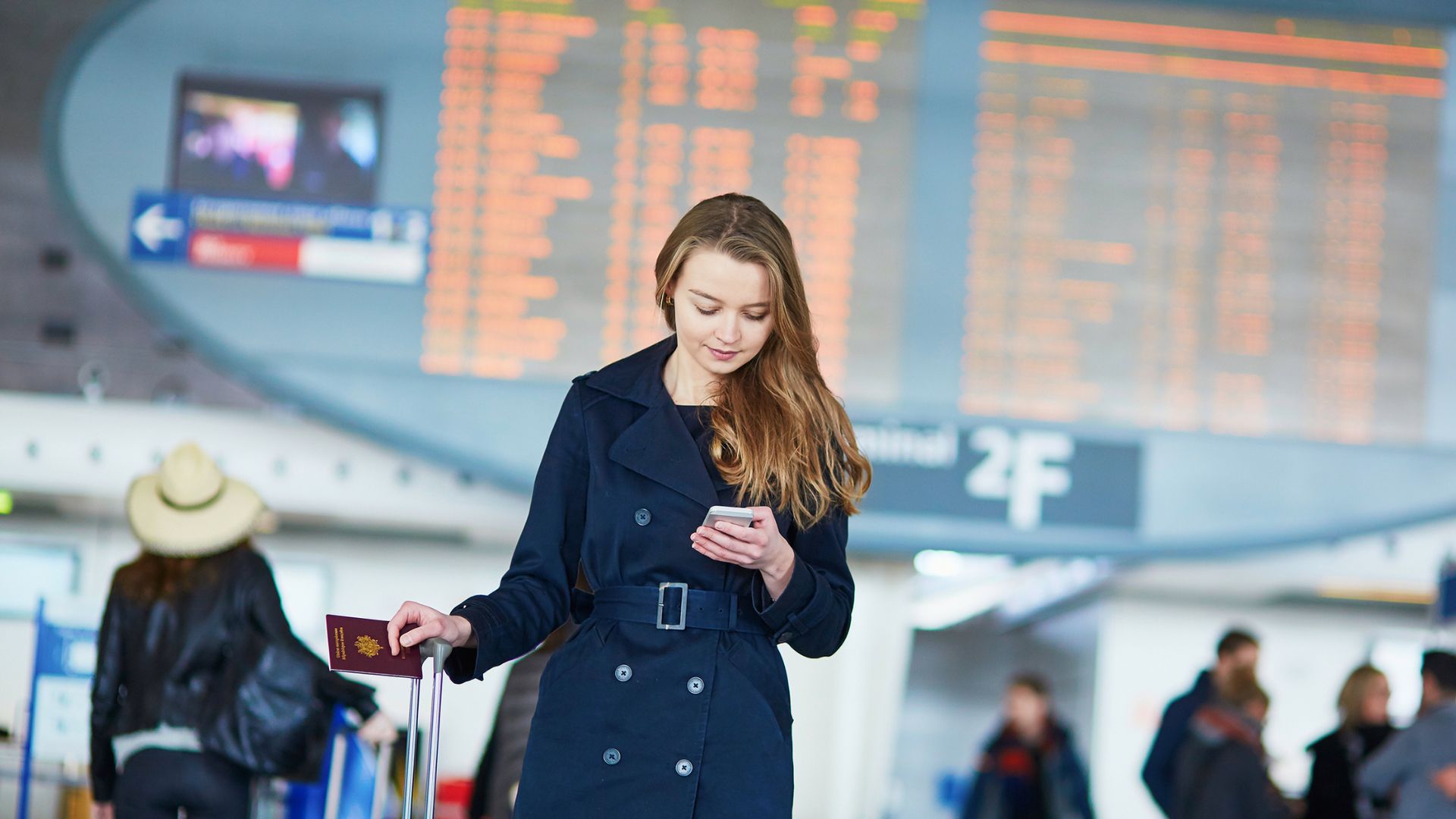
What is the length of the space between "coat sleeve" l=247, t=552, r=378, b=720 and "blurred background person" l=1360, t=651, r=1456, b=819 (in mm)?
3462

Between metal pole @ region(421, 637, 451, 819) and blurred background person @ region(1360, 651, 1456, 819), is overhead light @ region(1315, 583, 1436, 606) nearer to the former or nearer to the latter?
blurred background person @ region(1360, 651, 1456, 819)

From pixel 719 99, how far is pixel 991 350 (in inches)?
56.4

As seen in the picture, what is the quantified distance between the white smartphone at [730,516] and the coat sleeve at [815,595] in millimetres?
156

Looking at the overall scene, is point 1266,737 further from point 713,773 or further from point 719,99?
point 713,773

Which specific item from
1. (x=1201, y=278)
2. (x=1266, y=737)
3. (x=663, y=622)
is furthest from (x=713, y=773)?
(x=1266, y=737)

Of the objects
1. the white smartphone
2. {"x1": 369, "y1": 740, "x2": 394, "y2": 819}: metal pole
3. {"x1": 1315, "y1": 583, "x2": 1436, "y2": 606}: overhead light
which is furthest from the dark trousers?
{"x1": 1315, "y1": 583, "x2": 1436, "y2": 606}: overhead light

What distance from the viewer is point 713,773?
1965mm

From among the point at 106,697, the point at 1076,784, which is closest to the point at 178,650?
the point at 106,697

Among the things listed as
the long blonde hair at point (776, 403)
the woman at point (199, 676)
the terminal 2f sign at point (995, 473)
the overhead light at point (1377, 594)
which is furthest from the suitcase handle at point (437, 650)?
the overhead light at point (1377, 594)

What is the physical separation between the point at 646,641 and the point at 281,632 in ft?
7.32

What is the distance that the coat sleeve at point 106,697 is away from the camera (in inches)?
154

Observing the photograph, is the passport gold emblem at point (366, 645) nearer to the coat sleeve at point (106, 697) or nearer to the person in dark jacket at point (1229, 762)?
the coat sleeve at point (106, 697)

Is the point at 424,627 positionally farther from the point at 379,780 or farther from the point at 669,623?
the point at 379,780

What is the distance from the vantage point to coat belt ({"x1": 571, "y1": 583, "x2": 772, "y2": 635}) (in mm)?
2008
